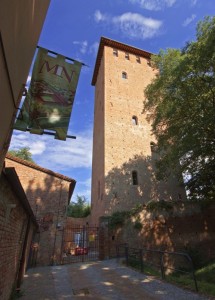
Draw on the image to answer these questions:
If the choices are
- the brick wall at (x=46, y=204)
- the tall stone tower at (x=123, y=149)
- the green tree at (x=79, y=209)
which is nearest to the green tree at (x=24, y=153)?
the green tree at (x=79, y=209)

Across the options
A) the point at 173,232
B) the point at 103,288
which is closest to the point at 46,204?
the point at 103,288

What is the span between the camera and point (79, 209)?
107 ft

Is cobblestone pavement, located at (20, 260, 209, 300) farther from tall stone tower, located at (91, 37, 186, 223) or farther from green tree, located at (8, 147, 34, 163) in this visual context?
green tree, located at (8, 147, 34, 163)

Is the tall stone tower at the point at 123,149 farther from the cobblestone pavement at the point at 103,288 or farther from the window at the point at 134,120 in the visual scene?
the cobblestone pavement at the point at 103,288

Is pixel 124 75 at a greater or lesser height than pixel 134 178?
greater

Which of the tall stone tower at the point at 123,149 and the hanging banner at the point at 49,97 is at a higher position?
the tall stone tower at the point at 123,149

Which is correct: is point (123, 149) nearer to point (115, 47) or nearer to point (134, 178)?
point (134, 178)

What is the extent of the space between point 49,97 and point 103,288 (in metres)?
6.25

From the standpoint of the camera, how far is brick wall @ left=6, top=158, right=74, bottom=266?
1309 centimetres

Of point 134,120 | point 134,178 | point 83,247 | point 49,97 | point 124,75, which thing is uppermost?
point 124,75

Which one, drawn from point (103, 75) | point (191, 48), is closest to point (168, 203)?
point (191, 48)

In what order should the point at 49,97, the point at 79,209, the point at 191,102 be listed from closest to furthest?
1. the point at 49,97
2. the point at 191,102
3. the point at 79,209

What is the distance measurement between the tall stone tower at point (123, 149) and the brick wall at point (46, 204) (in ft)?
12.8

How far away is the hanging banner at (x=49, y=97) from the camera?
172 inches
